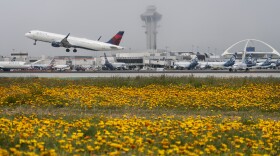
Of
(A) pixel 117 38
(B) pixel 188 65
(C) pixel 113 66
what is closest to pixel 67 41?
(C) pixel 113 66

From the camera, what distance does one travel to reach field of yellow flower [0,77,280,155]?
920 cm

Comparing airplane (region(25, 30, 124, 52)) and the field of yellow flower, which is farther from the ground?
airplane (region(25, 30, 124, 52))

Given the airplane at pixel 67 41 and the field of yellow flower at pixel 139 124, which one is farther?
the airplane at pixel 67 41

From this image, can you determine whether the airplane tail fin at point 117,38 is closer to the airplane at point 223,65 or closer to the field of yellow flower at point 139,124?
the airplane at point 223,65

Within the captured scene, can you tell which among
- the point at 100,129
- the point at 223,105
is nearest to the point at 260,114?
the point at 223,105

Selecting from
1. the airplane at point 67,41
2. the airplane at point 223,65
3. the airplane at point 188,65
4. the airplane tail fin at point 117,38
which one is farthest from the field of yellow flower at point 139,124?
the airplane tail fin at point 117,38

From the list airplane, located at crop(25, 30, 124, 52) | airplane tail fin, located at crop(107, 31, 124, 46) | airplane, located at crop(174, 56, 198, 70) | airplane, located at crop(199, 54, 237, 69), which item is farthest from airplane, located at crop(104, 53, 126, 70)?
airplane, located at crop(199, 54, 237, 69)

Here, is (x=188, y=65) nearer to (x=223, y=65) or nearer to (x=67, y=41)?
(x=223, y=65)

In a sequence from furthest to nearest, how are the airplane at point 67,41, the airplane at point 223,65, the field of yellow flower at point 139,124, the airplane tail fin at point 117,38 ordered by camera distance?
1. the airplane tail fin at point 117,38
2. the airplane at point 223,65
3. the airplane at point 67,41
4. the field of yellow flower at point 139,124

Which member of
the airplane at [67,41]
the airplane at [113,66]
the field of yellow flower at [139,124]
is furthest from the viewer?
the airplane at [113,66]

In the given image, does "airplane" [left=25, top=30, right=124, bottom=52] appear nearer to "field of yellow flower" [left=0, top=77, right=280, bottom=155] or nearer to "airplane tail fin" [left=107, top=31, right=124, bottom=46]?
"airplane tail fin" [left=107, top=31, right=124, bottom=46]

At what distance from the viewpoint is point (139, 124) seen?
1170 cm

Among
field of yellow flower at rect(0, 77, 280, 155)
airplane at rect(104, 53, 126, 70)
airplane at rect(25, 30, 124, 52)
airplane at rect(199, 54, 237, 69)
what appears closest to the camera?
field of yellow flower at rect(0, 77, 280, 155)

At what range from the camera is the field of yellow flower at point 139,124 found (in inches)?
362
